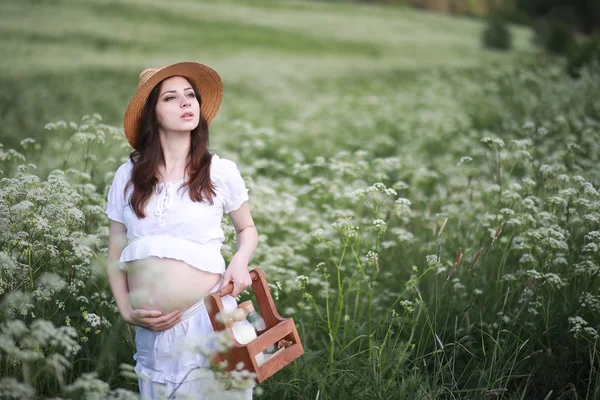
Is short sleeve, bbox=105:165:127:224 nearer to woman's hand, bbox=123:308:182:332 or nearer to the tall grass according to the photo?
the tall grass

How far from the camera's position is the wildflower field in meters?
3.20

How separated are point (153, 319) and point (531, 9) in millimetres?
20365

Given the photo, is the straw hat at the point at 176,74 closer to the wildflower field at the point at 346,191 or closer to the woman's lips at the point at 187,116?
the woman's lips at the point at 187,116

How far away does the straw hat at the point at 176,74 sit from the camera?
291cm

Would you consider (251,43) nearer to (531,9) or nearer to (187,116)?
(531,9)

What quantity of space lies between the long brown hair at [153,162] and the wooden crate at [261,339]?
0.44m

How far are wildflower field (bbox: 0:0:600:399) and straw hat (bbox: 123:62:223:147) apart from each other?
19.5 inches

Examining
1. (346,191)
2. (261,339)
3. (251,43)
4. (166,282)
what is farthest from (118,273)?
(251,43)

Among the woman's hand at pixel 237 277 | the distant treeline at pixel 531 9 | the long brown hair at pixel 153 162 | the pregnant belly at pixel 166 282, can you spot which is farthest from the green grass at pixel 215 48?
the woman's hand at pixel 237 277

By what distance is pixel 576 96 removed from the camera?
9922mm

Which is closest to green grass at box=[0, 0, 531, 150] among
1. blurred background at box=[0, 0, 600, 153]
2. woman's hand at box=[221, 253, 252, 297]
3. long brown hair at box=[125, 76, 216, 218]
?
blurred background at box=[0, 0, 600, 153]

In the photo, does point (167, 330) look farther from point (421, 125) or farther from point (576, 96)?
point (576, 96)

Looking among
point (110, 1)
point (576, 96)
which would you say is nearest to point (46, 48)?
point (110, 1)

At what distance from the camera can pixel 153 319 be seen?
8.44 ft
